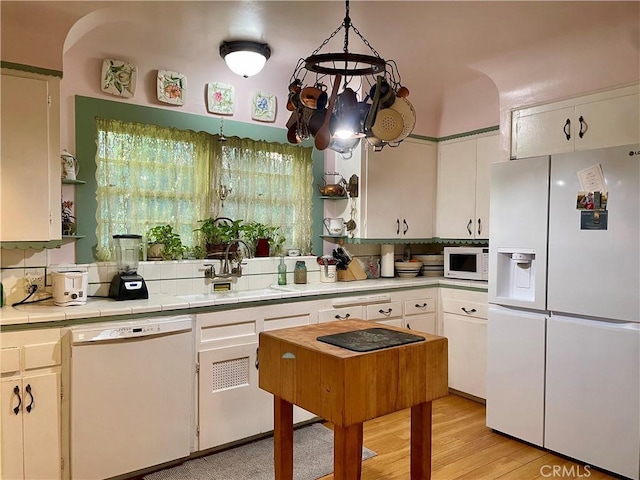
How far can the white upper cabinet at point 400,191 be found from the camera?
405 cm

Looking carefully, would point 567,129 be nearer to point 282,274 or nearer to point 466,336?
point 466,336

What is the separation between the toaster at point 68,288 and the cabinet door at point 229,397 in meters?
0.77

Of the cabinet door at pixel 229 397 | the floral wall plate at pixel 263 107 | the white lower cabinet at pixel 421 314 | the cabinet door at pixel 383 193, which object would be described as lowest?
the cabinet door at pixel 229 397

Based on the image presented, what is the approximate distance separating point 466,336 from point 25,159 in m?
3.28

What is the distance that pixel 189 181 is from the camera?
3.52m

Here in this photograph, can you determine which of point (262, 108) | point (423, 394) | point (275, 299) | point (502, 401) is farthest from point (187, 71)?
point (502, 401)

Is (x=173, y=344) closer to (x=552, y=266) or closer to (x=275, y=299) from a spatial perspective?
(x=275, y=299)

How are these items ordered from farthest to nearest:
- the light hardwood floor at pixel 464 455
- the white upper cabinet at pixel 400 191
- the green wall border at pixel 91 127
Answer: the white upper cabinet at pixel 400 191
the green wall border at pixel 91 127
the light hardwood floor at pixel 464 455

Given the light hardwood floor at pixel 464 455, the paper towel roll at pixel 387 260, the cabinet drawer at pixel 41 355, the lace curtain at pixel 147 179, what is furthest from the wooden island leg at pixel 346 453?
the paper towel roll at pixel 387 260

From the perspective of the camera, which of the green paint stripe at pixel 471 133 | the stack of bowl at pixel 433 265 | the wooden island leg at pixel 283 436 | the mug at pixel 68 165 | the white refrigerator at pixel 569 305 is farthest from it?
the stack of bowl at pixel 433 265

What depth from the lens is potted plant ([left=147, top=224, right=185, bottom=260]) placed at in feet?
10.9

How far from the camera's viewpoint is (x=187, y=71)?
11.4 feet

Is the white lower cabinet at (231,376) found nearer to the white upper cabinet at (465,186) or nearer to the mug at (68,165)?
the mug at (68,165)

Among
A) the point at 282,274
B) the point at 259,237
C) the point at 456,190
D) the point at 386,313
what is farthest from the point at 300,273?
the point at 456,190
